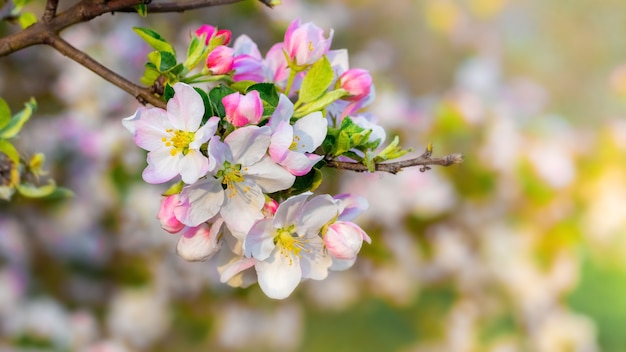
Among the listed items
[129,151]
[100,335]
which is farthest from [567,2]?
[100,335]

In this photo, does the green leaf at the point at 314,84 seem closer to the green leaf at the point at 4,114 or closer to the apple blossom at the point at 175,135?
the apple blossom at the point at 175,135

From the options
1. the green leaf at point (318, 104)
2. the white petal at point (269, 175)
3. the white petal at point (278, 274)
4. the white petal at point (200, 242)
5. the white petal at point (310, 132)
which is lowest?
the white petal at point (278, 274)

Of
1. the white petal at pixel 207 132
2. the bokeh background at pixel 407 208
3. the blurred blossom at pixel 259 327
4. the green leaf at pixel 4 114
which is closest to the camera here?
the white petal at pixel 207 132

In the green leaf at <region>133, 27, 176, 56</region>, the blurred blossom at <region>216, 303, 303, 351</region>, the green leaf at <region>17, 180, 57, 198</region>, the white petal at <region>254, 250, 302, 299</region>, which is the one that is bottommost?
the blurred blossom at <region>216, 303, 303, 351</region>

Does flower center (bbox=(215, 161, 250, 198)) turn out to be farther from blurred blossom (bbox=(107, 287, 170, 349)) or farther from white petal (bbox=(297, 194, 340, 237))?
blurred blossom (bbox=(107, 287, 170, 349))

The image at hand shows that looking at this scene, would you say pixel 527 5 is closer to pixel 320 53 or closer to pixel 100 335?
pixel 100 335

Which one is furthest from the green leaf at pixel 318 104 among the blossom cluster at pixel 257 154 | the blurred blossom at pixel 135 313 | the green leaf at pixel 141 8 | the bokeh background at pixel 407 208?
the blurred blossom at pixel 135 313

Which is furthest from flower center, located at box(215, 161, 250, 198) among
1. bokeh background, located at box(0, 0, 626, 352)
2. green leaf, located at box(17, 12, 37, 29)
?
bokeh background, located at box(0, 0, 626, 352)
